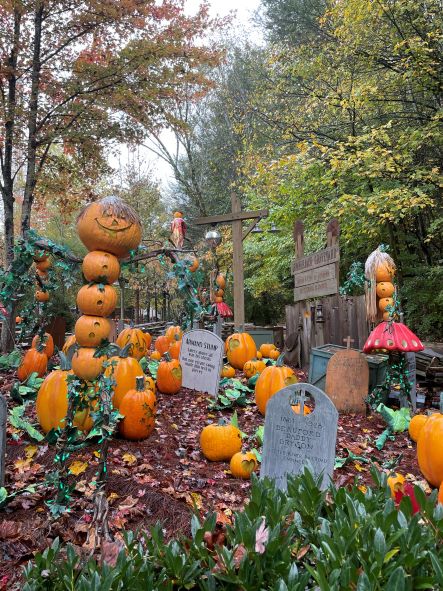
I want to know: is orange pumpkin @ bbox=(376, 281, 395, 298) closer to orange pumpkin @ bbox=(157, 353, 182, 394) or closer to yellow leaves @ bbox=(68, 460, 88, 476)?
orange pumpkin @ bbox=(157, 353, 182, 394)

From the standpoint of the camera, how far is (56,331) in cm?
918

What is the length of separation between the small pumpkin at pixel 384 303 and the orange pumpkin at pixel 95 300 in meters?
3.83

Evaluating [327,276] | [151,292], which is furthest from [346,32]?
[151,292]

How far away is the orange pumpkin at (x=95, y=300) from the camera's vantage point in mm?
3293

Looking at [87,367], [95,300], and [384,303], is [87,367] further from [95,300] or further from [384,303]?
[384,303]

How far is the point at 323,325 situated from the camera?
8.71 meters

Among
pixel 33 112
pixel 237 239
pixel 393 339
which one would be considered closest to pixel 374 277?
pixel 393 339

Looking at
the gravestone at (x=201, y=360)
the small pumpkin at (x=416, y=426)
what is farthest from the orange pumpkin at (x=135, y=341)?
the small pumpkin at (x=416, y=426)

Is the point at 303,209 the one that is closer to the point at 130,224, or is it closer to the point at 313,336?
the point at 313,336

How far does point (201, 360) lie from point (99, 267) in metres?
3.36

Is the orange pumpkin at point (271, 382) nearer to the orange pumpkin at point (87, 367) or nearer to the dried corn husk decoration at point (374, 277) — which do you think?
the dried corn husk decoration at point (374, 277)

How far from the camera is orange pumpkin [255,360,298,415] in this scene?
5445mm

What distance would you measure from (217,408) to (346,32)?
943 cm

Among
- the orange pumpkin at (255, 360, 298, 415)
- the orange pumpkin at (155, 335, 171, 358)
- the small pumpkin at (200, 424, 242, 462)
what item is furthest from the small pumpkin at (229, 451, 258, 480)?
the orange pumpkin at (155, 335, 171, 358)
